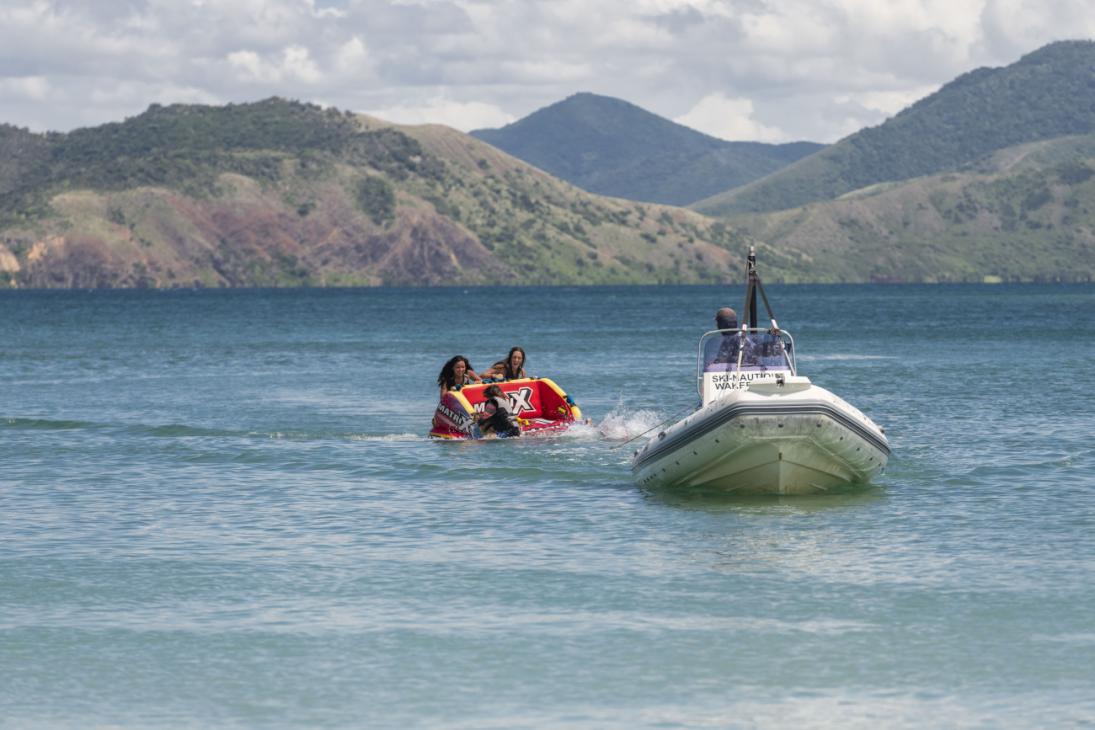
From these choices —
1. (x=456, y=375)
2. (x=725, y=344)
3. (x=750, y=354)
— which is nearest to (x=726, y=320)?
(x=725, y=344)

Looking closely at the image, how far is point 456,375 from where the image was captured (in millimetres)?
32719

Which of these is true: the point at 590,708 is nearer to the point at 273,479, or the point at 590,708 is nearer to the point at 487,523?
the point at 487,523

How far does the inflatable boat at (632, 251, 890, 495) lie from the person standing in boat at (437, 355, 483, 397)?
8.11 metres

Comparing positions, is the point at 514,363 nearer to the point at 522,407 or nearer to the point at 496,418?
the point at 522,407

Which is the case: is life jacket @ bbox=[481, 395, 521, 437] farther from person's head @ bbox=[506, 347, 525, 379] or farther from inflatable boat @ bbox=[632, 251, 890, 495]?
inflatable boat @ bbox=[632, 251, 890, 495]

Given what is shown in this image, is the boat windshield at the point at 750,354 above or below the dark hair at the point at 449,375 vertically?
above

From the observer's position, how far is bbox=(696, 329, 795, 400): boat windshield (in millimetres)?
24719

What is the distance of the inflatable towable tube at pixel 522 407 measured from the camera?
32.5m

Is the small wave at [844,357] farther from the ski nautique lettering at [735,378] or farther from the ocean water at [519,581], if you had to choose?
the ski nautique lettering at [735,378]

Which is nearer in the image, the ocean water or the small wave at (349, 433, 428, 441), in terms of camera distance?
the ocean water

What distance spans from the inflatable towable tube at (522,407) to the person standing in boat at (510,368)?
19cm

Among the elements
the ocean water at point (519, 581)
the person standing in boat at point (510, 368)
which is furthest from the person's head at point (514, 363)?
the ocean water at point (519, 581)

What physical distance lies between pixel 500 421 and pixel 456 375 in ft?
4.62

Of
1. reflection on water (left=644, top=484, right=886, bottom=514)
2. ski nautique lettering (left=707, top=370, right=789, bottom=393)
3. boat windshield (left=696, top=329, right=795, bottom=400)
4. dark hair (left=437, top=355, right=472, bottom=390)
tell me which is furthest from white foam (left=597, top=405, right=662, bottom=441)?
reflection on water (left=644, top=484, right=886, bottom=514)
